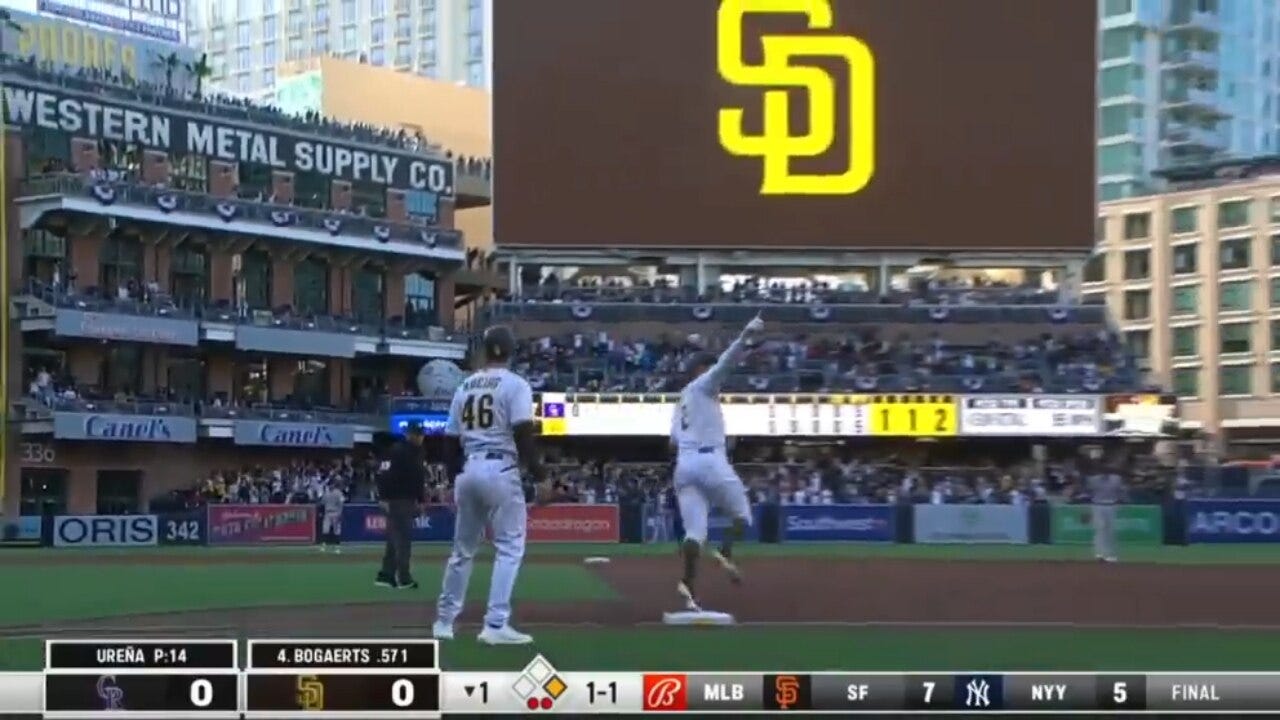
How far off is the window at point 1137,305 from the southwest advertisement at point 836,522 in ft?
170

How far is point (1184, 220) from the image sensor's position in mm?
81938

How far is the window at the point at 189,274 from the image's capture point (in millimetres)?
53594

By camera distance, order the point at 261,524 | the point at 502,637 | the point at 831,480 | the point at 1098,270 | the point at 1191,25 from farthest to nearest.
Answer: the point at 1191,25, the point at 1098,270, the point at 831,480, the point at 261,524, the point at 502,637

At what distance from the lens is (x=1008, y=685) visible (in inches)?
329

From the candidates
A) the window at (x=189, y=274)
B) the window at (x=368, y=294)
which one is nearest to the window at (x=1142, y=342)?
the window at (x=368, y=294)

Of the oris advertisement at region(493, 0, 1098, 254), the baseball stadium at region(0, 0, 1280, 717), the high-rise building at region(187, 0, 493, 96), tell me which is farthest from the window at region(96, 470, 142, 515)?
the high-rise building at region(187, 0, 493, 96)

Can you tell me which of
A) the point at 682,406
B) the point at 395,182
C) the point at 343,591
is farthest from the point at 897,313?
the point at 682,406

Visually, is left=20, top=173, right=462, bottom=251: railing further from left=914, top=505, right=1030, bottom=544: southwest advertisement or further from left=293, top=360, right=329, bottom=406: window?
left=914, top=505, right=1030, bottom=544: southwest advertisement

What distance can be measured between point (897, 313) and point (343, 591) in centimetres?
3311

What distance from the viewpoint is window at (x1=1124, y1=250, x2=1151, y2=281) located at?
8512 centimetres

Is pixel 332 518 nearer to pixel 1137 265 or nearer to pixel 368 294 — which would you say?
pixel 368 294

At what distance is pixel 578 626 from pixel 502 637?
158 centimetres

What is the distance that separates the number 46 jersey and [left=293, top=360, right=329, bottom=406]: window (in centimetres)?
4510
